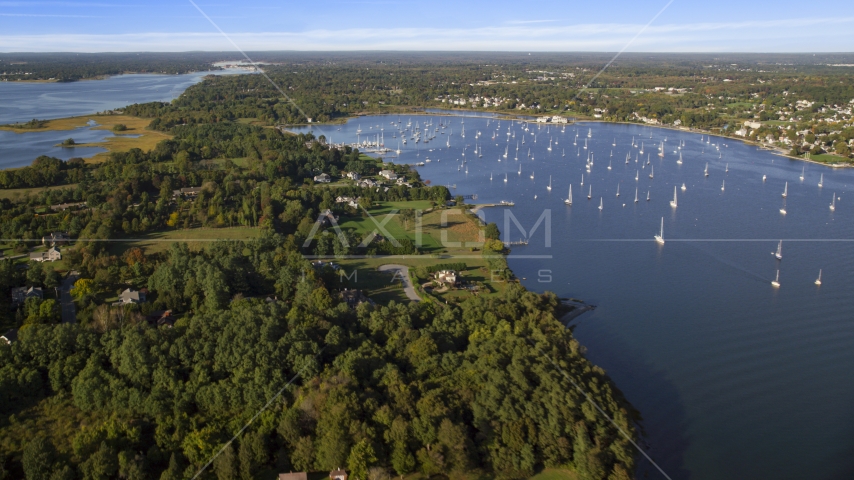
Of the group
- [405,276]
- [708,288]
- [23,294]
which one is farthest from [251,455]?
[708,288]

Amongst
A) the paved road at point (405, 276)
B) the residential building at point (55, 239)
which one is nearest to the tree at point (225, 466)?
the paved road at point (405, 276)

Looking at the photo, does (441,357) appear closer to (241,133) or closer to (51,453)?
(51,453)

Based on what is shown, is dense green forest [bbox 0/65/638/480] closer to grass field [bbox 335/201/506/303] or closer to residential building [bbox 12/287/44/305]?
residential building [bbox 12/287/44/305]

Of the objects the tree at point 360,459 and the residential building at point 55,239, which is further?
the residential building at point 55,239

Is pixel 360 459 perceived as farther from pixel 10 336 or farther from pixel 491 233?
pixel 491 233

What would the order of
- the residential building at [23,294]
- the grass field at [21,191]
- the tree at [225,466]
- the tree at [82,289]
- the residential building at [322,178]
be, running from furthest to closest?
the residential building at [322,178]
the grass field at [21,191]
the tree at [82,289]
the residential building at [23,294]
the tree at [225,466]

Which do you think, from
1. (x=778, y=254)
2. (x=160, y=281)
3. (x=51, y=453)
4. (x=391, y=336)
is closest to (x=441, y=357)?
(x=391, y=336)

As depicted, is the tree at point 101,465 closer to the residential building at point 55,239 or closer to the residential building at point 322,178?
the residential building at point 55,239
